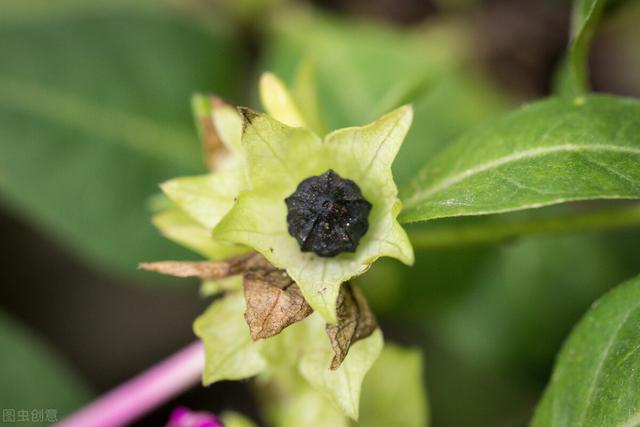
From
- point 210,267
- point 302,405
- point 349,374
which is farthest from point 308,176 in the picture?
point 302,405

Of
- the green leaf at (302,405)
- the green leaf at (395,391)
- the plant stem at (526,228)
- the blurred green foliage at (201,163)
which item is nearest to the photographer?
the plant stem at (526,228)

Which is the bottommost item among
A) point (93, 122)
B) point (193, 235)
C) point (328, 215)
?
point (328, 215)

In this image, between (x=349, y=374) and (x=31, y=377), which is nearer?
(x=349, y=374)

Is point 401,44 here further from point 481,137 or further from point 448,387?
point 481,137

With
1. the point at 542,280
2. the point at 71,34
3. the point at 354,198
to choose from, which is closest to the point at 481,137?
the point at 354,198

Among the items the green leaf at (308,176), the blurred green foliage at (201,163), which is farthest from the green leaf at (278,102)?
the blurred green foliage at (201,163)

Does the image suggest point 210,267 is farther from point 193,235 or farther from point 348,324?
point 348,324

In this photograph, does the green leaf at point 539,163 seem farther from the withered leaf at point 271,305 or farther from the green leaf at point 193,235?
the green leaf at point 193,235

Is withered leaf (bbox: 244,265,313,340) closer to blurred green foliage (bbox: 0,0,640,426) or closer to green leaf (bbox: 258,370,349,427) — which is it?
green leaf (bbox: 258,370,349,427)
